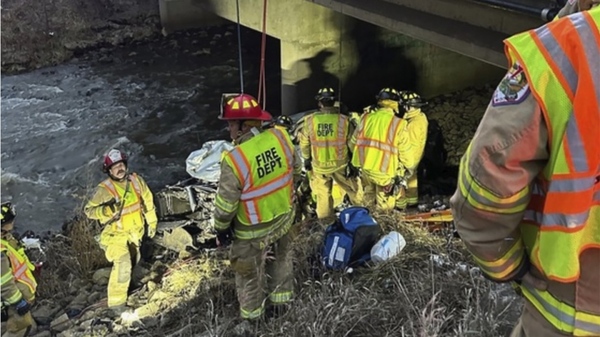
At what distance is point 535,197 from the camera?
6.56ft

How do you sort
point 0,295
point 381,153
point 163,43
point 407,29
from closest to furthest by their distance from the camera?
point 0,295, point 381,153, point 407,29, point 163,43

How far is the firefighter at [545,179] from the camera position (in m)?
1.74

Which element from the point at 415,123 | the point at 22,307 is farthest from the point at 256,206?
the point at 415,123

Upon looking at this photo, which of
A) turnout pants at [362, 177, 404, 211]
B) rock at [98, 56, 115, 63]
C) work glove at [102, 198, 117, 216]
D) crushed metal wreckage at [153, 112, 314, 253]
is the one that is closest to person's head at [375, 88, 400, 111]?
turnout pants at [362, 177, 404, 211]

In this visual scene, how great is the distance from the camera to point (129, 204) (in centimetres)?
617

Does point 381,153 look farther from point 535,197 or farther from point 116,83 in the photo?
point 116,83

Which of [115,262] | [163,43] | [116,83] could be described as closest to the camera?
[115,262]

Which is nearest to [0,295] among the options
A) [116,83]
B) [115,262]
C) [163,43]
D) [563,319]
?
[115,262]

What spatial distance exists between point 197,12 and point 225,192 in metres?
17.1

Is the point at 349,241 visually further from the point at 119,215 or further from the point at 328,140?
the point at 328,140

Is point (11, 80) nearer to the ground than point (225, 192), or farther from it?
nearer to the ground

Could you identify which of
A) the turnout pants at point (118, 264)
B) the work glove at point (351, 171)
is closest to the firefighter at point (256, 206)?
the turnout pants at point (118, 264)

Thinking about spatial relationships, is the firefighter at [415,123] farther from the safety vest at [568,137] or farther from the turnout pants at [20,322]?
the safety vest at [568,137]

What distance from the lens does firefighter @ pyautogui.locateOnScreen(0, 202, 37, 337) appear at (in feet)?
17.8
